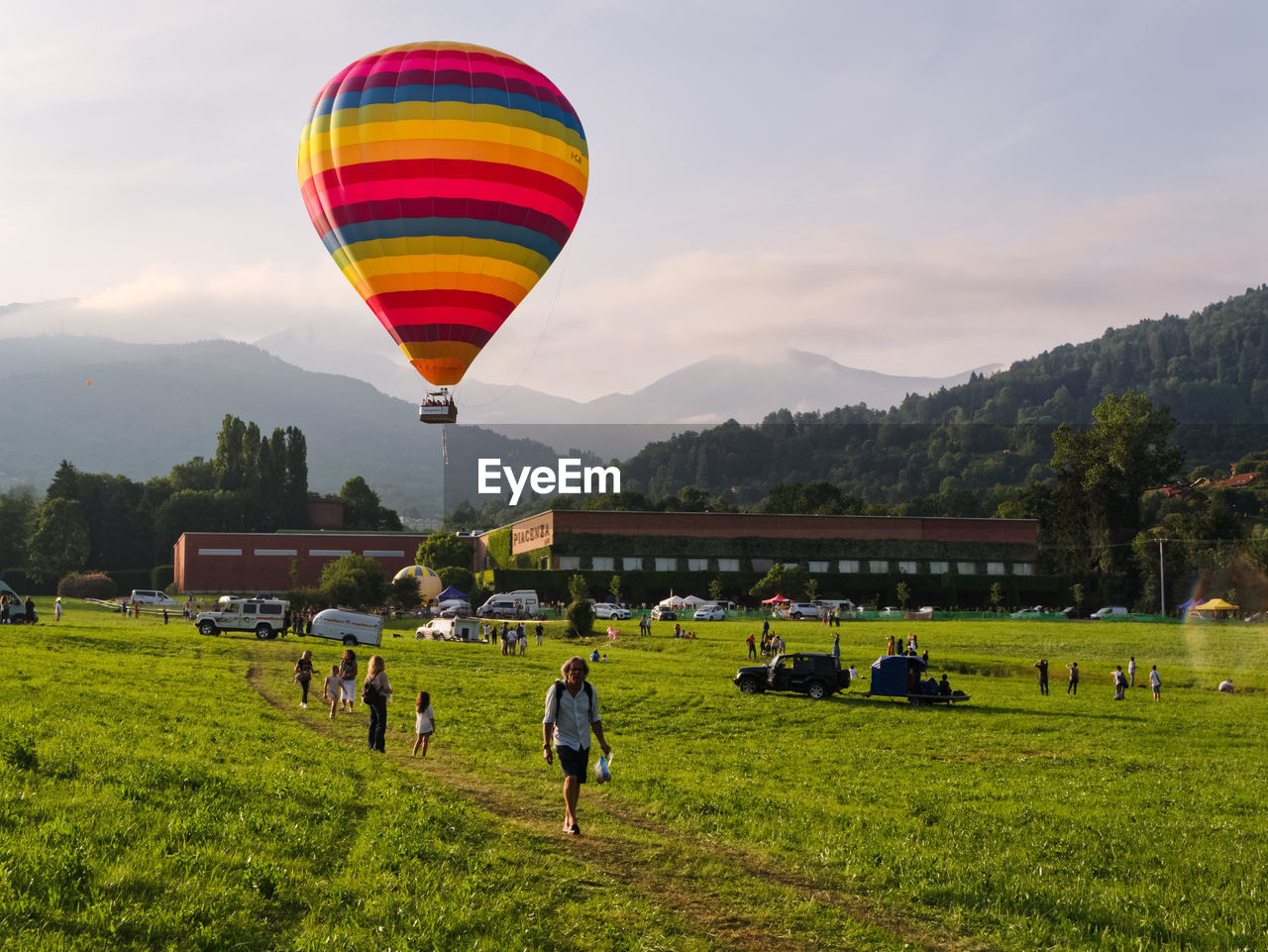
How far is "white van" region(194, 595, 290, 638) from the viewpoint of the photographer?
54.4 m

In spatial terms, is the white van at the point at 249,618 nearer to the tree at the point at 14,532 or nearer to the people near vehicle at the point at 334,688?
the people near vehicle at the point at 334,688

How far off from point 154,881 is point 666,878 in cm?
501

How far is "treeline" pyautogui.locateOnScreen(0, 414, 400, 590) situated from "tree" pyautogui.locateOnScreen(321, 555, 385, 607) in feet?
211

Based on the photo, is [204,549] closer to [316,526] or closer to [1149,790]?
[316,526]

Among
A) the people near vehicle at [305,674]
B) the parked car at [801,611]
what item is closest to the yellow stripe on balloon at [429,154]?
the people near vehicle at [305,674]

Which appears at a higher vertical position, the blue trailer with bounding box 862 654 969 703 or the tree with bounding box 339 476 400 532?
the tree with bounding box 339 476 400 532

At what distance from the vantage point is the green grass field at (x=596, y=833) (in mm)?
9359

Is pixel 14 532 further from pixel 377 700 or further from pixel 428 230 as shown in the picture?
pixel 377 700

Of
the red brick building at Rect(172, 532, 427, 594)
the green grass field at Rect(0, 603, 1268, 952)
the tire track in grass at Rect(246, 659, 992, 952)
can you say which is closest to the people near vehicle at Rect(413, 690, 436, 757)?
the green grass field at Rect(0, 603, 1268, 952)

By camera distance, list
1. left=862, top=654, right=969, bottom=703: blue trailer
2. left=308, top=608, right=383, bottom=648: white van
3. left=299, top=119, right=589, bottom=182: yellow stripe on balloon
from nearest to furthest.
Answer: left=299, top=119, right=589, bottom=182: yellow stripe on balloon, left=862, top=654, right=969, bottom=703: blue trailer, left=308, top=608, right=383, bottom=648: white van

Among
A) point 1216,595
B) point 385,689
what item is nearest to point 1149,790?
point 385,689

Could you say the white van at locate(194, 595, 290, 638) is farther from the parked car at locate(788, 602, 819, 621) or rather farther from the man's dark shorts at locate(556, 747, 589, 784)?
the man's dark shorts at locate(556, 747, 589, 784)

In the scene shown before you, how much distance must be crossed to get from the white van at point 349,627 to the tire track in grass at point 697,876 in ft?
121

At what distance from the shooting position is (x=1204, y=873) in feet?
42.9
